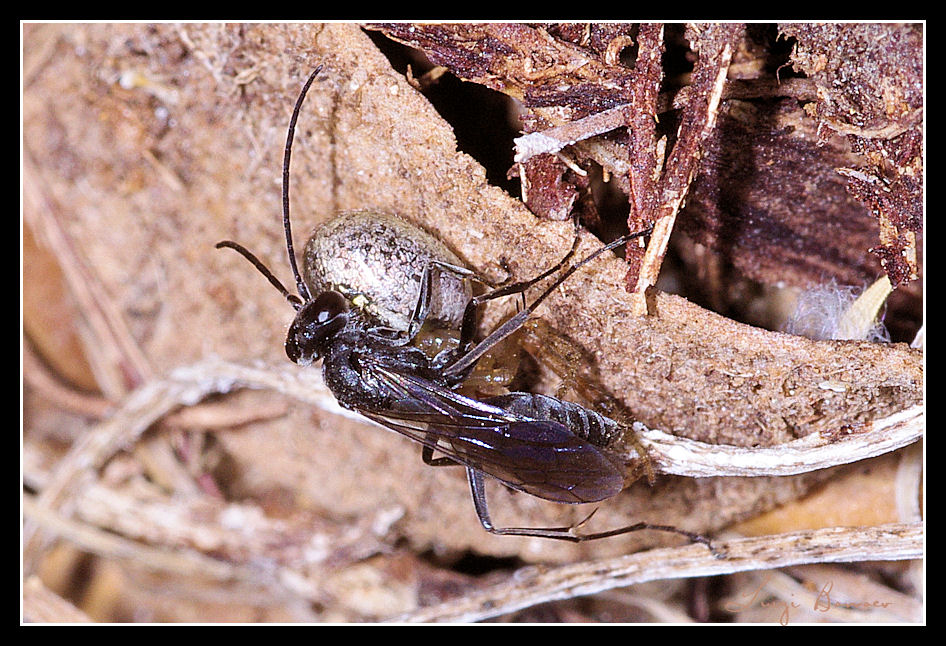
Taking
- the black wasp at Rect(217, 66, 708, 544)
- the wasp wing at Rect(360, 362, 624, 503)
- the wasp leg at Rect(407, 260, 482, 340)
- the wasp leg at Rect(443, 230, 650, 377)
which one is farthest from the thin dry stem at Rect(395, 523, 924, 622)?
the wasp leg at Rect(407, 260, 482, 340)

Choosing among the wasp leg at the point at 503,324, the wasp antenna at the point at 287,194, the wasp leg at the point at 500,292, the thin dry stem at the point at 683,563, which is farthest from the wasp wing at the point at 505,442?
the thin dry stem at the point at 683,563

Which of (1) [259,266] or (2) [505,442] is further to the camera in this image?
(1) [259,266]

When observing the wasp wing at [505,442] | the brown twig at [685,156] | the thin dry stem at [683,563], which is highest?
the brown twig at [685,156]

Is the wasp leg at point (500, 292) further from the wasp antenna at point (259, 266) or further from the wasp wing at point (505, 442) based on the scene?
the wasp antenna at point (259, 266)

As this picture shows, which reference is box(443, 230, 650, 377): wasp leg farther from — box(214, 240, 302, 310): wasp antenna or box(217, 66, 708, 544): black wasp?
box(214, 240, 302, 310): wasp antenna

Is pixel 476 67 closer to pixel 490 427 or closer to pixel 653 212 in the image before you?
pixel 653 212

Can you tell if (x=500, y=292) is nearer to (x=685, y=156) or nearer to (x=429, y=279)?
(x=429, y=279)

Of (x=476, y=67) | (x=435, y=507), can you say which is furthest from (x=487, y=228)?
(x=435, y=507)

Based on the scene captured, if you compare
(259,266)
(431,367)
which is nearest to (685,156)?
(431,367)
